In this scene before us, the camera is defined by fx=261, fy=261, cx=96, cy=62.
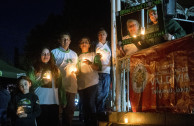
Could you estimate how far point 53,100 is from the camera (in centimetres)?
629

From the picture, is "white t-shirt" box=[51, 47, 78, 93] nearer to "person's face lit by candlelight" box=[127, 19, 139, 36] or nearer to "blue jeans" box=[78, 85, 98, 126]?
"blue jeans" box=[78, 85, 98, 126]

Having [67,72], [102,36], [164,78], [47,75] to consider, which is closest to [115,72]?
[102,36]

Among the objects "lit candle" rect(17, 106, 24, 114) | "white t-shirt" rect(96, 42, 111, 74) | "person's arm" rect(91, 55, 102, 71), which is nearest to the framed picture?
"white t-shirt" rect(96, 42, 111, 74)

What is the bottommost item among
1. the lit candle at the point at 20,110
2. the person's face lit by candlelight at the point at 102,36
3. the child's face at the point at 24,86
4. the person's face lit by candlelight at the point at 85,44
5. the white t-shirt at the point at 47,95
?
the lit candle at the point at 20,110

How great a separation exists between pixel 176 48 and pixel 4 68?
1037 centimetres

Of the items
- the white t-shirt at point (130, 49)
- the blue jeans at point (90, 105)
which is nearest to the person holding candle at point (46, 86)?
the blue jeans at point (90, 105)

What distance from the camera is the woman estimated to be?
20.8 feet

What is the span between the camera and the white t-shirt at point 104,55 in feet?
21.7

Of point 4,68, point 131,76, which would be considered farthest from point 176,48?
point 4,68

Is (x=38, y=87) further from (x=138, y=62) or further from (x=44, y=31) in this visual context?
(x=44, y=31)

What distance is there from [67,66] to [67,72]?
152 mm

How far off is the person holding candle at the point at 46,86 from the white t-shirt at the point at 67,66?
226mm

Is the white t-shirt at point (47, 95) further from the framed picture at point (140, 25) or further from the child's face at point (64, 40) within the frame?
the framed picture at point (140, 25)

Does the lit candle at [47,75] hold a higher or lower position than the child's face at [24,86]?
higher
